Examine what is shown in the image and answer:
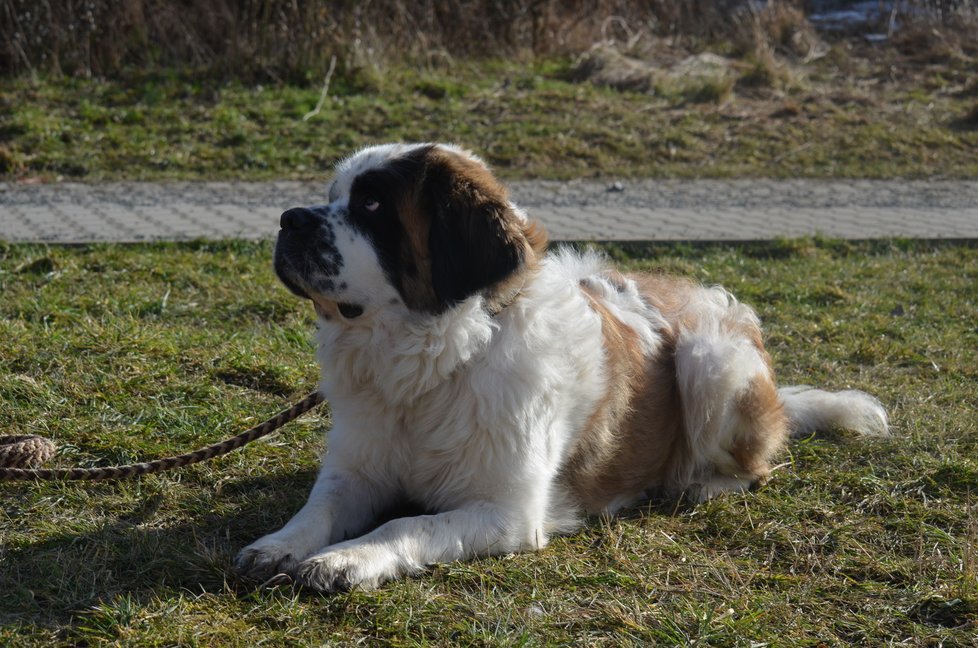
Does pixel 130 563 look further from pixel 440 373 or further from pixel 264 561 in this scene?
pixel 440 373

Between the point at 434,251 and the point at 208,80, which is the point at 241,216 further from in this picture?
the point at 434,251

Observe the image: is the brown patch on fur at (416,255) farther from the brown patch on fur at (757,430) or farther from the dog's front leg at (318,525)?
the brown patch on fur at (757,430)

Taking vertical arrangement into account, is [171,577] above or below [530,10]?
below

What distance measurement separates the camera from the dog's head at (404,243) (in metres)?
3.68

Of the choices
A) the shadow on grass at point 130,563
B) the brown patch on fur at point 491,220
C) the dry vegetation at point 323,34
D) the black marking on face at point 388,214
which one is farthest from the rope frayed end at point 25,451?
the dry vegetation at point 323,34

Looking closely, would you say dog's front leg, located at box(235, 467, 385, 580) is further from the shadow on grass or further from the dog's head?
the dog's head

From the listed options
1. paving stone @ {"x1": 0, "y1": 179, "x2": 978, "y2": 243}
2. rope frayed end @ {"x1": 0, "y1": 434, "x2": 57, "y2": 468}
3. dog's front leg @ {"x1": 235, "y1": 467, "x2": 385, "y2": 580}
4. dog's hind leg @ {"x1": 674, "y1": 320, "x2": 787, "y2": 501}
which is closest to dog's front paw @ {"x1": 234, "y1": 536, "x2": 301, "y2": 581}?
dog's front leg @ {"x1": 235, "y1": 467, "x2": 385, "y2": 580}

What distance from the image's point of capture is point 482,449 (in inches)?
148

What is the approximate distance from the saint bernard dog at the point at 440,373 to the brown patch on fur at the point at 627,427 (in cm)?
1

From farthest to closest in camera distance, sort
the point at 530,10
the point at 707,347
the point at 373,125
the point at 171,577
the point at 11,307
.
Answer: the point at 530,10, the point at 373,125, the point at 11,307, the point at 707,347, the point at 171,577

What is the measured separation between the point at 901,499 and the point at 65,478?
10.4 ft

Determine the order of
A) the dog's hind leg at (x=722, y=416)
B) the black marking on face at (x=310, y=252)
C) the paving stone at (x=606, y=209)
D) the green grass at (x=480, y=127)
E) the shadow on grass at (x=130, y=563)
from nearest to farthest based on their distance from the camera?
the shadow on grass at (x=130, y=563)
the black marking on face at (x=310, y=252)
the dog's hind leg at (x=722, y=416)
the paving stone at (x=606, y=209)
the green grass at (x=480, y=127)

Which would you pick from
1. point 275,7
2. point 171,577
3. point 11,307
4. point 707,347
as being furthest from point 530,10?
point 171,577

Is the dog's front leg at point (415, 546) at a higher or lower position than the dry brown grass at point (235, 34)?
lower
